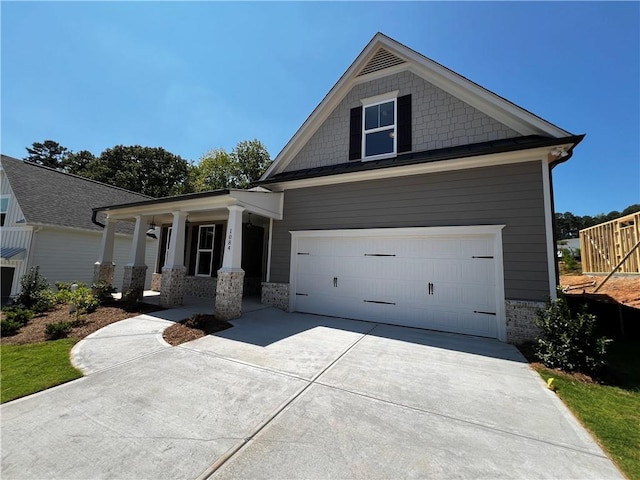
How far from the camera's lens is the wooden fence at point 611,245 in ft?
27.6

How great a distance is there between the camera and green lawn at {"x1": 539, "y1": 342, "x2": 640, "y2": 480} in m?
2.52

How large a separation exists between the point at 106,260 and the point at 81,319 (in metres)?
4.99

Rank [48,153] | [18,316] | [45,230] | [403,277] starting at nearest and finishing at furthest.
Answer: [18,316]
[403,277]
[45,230]
[48,153]

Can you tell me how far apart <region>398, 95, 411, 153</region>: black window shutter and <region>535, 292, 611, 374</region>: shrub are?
5518mm

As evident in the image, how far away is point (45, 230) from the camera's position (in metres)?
11.9

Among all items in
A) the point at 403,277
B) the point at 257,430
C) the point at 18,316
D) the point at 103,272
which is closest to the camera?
the point at 257,430

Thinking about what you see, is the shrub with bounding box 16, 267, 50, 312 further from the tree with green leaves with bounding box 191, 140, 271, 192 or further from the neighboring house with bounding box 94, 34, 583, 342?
the tree with green leaves with bounding box 191, 140, 271, 192

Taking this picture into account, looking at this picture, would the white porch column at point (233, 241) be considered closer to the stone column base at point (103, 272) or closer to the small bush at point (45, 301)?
the small bush at point (45, 301)

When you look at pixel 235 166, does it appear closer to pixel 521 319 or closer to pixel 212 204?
pixel 212 204

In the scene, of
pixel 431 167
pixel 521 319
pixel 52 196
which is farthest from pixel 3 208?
pixel 521 319

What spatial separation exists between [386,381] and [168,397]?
3048 mm

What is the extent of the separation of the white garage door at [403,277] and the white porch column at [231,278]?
2.02m

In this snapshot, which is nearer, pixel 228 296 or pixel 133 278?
pixel 228 296

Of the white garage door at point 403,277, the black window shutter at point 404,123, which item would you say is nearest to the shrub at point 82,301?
the white garage door at point 403,277
